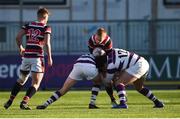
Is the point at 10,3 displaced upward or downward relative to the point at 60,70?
upward

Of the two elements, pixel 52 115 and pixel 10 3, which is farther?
pixel 10 3

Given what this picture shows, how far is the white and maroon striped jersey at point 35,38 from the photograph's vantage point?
16.1 m

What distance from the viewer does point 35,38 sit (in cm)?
1619

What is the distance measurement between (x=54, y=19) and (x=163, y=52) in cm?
415

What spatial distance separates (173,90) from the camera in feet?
80.4

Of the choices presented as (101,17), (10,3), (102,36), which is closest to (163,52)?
(101,17)

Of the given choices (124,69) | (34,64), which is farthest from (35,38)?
(124,69)

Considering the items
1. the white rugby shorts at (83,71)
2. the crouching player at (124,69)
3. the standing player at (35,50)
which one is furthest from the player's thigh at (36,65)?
the crouching player at (124,69)

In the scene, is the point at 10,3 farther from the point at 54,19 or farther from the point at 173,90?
the point at 173,90

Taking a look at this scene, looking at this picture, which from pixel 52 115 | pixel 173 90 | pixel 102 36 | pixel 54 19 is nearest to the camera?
pixel 52 115

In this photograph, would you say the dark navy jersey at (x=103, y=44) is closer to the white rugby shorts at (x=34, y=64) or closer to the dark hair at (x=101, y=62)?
the dark hair at (x=101, y=62)

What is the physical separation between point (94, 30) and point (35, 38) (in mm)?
11992

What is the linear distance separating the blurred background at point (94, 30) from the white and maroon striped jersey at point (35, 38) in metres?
8.90

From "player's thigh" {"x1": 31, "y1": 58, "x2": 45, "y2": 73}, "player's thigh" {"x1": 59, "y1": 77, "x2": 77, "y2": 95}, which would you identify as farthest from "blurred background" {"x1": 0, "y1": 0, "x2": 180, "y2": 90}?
"player's thigh" {"x1": 31, "y1": 58, "x2": 45, "y2": 73}
